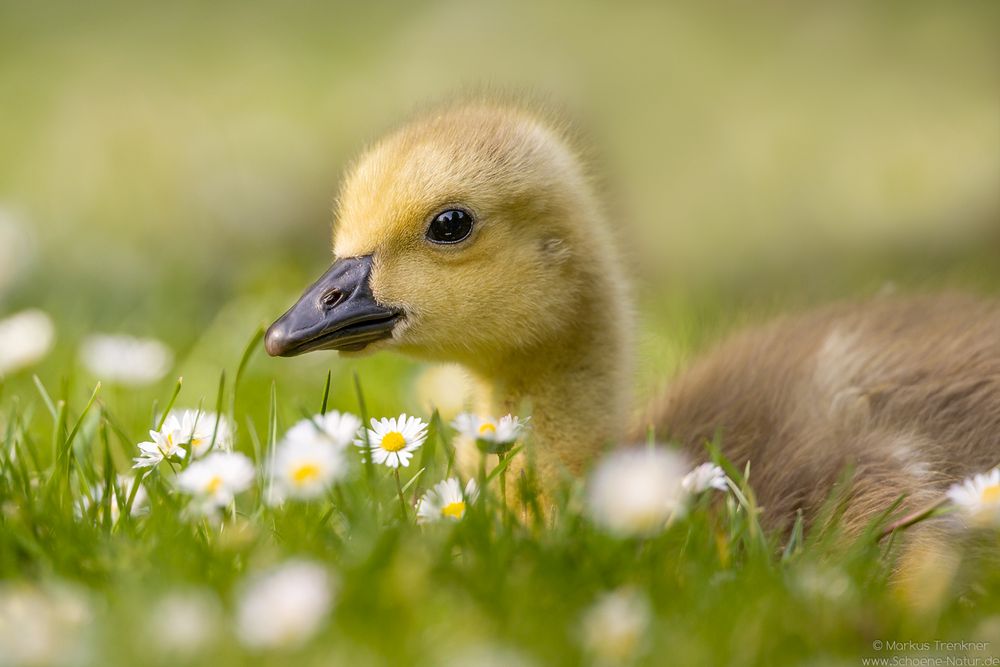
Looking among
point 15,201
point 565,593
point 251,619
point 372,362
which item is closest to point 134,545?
point 251,619

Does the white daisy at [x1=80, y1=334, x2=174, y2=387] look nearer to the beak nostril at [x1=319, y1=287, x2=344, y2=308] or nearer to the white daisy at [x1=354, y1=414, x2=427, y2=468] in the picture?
the beak nostril at [x1=319, y1=287, x2=344, y2=308]

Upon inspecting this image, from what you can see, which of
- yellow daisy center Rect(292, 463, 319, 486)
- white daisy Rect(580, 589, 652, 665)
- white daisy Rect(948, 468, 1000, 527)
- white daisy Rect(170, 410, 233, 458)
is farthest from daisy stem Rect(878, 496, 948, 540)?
white daisy Rect(170, 410, 233, 458)

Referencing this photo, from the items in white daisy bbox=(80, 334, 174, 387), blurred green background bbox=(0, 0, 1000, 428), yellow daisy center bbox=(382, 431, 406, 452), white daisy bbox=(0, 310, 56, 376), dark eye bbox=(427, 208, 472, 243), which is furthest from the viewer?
blurred green background bbox=(0, 0, 1000, 428)

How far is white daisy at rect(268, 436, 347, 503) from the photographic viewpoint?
68.6 inches

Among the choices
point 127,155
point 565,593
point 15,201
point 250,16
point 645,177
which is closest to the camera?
point 565,593

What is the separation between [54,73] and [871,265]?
3.75 metres

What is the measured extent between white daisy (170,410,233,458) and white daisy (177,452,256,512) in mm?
184

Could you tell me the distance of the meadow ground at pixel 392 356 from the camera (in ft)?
5.07

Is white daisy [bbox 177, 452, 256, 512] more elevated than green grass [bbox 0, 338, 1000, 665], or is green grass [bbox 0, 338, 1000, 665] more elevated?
white daisy [bbox 177, 452, 256, 512]

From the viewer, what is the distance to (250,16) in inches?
252

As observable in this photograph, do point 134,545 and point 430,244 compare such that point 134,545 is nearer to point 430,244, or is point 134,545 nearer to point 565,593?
point 565,593

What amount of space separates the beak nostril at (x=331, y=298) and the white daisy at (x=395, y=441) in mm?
296

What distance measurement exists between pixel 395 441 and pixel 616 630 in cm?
64

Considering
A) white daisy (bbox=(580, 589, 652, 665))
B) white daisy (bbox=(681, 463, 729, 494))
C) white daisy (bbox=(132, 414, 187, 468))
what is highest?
white daisy (bbox=(132, 414, 187, 468))
